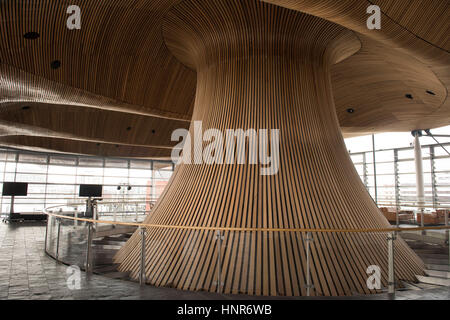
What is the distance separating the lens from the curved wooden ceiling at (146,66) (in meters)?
5.14

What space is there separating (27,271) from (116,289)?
1.97m

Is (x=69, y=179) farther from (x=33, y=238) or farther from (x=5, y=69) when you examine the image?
(x=5, y=69)

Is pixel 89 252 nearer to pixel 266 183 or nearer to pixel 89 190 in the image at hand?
pixel 266 183

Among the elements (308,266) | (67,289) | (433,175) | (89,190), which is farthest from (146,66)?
(433,175)

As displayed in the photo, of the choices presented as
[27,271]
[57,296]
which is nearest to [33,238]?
[27,271]

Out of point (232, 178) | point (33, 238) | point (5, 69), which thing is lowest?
point (33, 238)

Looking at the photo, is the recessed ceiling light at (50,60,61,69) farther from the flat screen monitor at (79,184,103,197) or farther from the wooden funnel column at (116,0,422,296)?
the flat screen monitor at (79,184,103,197)

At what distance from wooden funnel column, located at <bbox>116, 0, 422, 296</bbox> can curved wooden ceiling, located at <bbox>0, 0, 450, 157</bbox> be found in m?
0.87

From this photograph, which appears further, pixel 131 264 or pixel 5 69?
pixel 5 69

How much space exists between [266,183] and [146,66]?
184 inches

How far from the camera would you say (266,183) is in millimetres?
6039

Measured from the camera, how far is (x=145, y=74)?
9.05m

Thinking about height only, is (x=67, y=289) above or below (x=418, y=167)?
below

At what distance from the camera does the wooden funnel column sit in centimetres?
479
